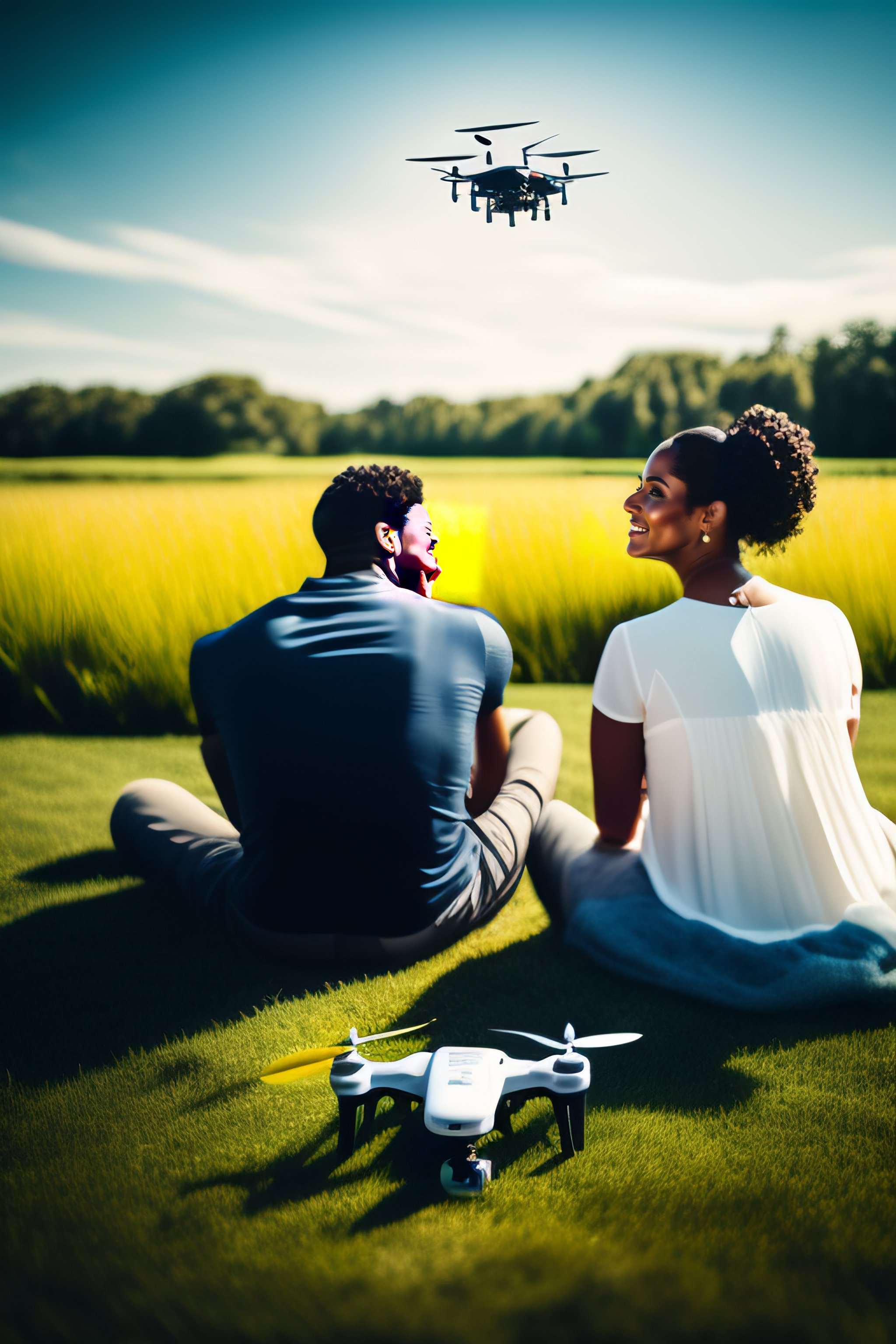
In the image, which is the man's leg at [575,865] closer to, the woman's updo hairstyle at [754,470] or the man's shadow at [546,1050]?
the man's shadow at [546,1050]

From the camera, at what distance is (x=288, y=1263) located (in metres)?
1.15

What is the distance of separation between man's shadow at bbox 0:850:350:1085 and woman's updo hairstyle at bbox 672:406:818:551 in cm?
139

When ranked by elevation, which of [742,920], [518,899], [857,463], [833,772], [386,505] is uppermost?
[857,463]

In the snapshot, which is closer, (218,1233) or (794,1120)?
(218,1233)

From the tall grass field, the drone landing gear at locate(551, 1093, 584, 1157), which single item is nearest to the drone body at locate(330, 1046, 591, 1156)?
the drone landing gear at locate(551, 1093, 584, 1157)

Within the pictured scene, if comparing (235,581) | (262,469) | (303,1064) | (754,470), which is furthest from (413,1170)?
(262,469)

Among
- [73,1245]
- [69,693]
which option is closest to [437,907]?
[73,1245]

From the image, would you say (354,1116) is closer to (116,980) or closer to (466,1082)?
(466,1082)

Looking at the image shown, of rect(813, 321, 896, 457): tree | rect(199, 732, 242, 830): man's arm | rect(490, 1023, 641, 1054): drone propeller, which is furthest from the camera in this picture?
rect(813, 321, 896, 457): tree

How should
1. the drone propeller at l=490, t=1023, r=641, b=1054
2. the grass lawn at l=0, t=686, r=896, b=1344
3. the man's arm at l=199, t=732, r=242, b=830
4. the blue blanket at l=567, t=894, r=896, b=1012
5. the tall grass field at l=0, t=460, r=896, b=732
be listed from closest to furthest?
1. the grass lawn at l=0, t=686, r=896, b=1344
2. the drone propeller at l=490, t=1023, r=641, b=1054
3. the blue blanket at l=567, t=894, r=896, b=1012
4. the man's arm at l=199, t=732, r=242, b=830
5. the tall grass field at l=0, t=460, r=896, b=732

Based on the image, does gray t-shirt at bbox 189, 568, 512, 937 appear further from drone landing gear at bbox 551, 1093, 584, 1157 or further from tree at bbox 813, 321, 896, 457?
tree at bbox 813, 321, 896, 457

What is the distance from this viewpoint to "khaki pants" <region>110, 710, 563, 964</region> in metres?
1.91

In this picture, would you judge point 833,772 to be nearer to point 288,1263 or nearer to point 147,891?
point 288,1263

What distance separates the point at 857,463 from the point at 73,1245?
20740 millimetres
